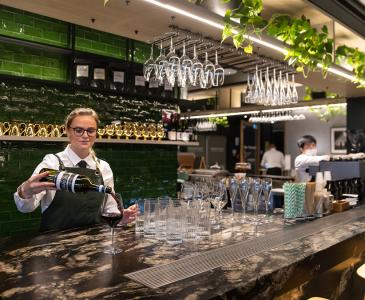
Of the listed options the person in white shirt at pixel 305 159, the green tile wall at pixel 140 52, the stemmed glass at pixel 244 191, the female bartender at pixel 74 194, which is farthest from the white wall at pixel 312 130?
the female bartender at pixel 74 194

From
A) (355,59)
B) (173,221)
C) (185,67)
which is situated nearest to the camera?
(173,221)

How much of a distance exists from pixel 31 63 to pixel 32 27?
1.12 ft

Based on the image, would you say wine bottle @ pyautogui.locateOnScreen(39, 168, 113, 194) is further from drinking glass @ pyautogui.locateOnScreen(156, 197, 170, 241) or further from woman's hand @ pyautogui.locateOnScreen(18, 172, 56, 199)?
drinking glass @ pyautogui.locateOnScreen(156, 197, 170, 241)

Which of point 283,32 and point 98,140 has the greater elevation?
point 283,32

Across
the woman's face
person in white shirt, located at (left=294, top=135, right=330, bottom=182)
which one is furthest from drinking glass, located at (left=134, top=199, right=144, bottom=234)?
person in white shirt, located at (left=294, top=135, right=330, bottom=182)

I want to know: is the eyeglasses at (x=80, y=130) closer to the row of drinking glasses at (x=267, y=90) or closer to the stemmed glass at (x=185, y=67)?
the stemmed glass at (x=185, y=67)

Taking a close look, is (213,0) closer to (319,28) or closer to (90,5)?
(90,5)

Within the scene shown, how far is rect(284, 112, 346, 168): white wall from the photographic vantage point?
11.2m

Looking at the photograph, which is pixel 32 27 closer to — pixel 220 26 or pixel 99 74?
pixel 99 74

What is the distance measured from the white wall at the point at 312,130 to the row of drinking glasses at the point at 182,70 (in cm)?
899

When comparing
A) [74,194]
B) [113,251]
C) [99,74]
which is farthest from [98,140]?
[113,251]

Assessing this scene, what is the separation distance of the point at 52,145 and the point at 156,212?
230 cm

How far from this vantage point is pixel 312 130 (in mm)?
11672

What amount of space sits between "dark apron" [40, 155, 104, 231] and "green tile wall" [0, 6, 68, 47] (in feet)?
6.02
